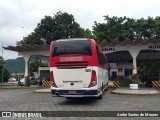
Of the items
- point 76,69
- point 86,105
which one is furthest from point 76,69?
point 86,105

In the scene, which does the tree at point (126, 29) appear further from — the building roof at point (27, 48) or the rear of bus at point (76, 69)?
the rear of bus at point (76, 69)

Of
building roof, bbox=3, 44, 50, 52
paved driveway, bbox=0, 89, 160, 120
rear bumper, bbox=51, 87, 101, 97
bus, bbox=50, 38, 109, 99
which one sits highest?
building roof, bbox=3, 44, 50, 52

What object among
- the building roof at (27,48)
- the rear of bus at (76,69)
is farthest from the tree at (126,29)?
the rear of bus at (76,69)

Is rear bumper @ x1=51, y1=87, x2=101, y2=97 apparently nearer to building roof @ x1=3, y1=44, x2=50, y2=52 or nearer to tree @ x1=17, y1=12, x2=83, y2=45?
building roof @ x1=3, y1=44, x2=50, y2=52

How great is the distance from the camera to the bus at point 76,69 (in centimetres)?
1681

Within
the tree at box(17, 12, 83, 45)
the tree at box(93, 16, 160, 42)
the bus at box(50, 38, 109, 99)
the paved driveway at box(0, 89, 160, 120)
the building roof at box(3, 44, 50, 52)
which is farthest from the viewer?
the tree at box(17, 12, 83, 45)

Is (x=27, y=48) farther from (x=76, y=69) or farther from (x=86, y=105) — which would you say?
(x=86, y=105)

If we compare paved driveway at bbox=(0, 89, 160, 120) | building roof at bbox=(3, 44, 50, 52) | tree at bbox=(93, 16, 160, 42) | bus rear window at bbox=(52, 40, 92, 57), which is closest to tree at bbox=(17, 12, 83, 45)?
tree at bbox=(93, 16, 160, 42)

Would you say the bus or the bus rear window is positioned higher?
the bus rear window

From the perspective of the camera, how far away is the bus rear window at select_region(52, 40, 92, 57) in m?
16.9

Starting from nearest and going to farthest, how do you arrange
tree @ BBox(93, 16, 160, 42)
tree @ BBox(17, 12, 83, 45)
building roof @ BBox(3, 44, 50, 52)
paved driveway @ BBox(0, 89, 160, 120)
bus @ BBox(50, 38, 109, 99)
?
1. paved driveway @ BBox(0, 89, 160, 120)
2. bus @ BBox(50, 38, 109, 99)
3. building roof @ BBox(3, 44, 50, 52)
4. tree @ BBox(93, 16, 160, 42)
5. tree @ BBox(17, 12, 83, 45)

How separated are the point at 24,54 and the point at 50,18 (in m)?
20.7

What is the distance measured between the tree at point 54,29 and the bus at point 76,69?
42.0m

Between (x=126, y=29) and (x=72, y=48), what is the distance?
102 feet
